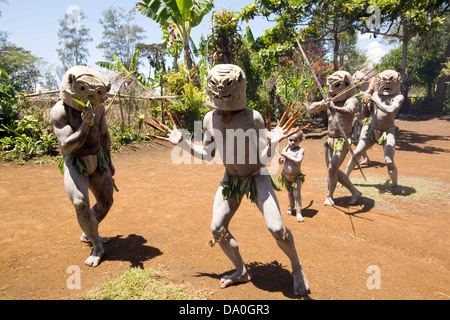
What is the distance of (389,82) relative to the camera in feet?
18.2

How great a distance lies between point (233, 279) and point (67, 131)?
230cm

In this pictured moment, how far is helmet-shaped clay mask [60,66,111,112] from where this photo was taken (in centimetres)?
307

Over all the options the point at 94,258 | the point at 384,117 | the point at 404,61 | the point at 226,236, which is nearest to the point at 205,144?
the point at 226,236

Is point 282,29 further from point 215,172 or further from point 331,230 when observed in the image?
point 331,230

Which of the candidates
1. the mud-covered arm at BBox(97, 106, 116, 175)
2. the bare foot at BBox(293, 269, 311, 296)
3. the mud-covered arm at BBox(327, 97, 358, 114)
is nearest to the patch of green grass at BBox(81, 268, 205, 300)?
the bare foot at BBox(293, 269, 311, 296)

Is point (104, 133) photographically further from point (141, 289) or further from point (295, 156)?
point (295, 156)

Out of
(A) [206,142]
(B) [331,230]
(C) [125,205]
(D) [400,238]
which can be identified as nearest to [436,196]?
(D) [400,238]

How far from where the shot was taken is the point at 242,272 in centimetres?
296

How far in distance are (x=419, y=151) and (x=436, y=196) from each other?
530 centimetres

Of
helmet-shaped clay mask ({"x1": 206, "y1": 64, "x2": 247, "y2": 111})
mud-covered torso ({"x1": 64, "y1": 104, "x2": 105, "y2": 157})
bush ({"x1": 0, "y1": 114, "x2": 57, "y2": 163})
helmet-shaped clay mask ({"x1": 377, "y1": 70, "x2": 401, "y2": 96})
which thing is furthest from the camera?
bush ({"x1": 0, "y1": 114, "x2": 57, "y2": 163})

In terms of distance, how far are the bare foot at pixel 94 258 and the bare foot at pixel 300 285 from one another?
2170mm

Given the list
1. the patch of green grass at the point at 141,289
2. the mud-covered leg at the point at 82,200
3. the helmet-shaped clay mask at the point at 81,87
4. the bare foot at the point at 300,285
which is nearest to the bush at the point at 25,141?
the mud-covered leg at the point at 82,200

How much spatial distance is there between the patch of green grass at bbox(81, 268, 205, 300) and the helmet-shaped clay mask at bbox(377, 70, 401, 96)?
16.6 ft

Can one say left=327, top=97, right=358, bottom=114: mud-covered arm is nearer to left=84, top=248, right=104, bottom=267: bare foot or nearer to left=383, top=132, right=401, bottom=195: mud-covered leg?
left=383, top=132, right=401, bottom=195: mud-covered leg
